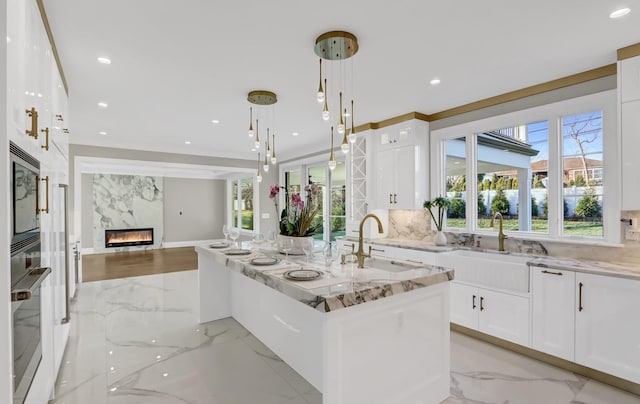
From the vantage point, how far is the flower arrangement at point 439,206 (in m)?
4.00

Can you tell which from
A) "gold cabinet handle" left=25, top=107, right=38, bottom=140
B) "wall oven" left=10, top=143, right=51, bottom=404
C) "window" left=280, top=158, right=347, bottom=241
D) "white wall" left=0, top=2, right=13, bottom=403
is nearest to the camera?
"white wall" left=0, top=2, right=13, bottom=403

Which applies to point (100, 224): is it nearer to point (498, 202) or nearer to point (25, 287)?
point (25, 287)

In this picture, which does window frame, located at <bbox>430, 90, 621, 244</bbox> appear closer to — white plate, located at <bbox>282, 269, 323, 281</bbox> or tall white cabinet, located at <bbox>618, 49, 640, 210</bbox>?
tall white cabinet, located at <bbox>618, 49, 640, 210</bbox>

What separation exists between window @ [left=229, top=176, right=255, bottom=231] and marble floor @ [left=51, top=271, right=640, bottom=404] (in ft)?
19.6

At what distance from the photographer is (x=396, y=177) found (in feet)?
14.4

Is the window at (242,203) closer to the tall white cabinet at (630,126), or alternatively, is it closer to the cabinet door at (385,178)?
the cabinet door at (385,178)

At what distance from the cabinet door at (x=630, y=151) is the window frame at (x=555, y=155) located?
0.17ft

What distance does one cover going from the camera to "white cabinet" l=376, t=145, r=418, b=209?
4.22m

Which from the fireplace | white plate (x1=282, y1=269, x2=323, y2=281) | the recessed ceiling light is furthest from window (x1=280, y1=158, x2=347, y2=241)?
the fireplace

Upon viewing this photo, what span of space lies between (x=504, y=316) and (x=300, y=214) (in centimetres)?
218

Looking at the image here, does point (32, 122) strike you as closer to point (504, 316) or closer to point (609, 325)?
point (504, 316)

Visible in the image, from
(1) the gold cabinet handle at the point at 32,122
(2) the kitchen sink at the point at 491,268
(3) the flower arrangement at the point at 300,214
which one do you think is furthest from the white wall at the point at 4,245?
(2) the kitchen sink at the point at 491,268

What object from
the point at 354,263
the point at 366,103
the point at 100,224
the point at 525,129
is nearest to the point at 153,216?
the point at 100,224

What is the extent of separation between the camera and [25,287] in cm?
133
